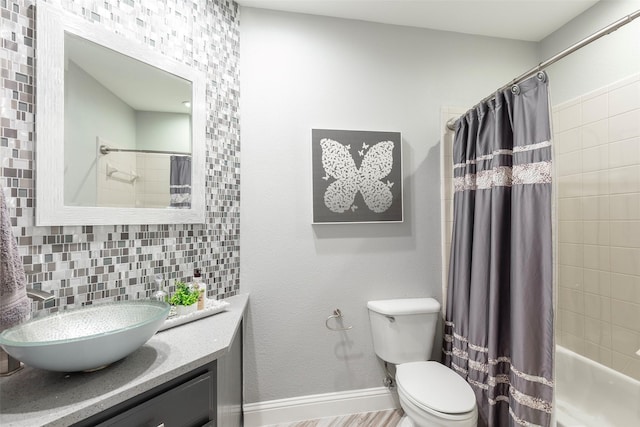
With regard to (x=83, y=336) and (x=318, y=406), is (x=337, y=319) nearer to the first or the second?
(x=318, y=406)

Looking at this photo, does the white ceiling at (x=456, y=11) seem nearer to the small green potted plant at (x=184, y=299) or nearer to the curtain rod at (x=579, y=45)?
the curtain rod at (x=579, y=45)

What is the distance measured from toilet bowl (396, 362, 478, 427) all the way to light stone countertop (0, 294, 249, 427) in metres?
0.97

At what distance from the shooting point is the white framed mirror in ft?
3.43

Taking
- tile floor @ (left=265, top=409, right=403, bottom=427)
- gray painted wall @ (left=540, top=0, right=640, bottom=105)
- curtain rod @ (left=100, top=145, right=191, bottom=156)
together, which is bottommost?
tile floor @ (left=265, top=409, right=403, bottom=427)

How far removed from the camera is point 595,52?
71.5 inches

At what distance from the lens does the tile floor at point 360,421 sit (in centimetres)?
182

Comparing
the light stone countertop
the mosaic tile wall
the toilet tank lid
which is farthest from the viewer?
the toilet tank lid

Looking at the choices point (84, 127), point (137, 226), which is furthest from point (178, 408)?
point (84, 127)

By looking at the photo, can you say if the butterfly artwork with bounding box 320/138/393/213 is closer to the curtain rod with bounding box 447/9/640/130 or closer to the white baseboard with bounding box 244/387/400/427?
the curtain rod with bounding box 447/9/640/130

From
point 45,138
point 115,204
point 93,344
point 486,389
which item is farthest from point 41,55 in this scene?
point 486,389

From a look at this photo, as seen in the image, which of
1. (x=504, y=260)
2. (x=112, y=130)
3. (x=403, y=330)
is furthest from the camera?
(x=403, y=330)

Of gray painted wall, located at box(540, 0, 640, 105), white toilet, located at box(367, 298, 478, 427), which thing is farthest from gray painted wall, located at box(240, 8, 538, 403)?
gray painted wall, located at box(540, 0, 640, 105)

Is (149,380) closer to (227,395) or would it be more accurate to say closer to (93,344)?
(93,344)

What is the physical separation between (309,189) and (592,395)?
203 centimetres
